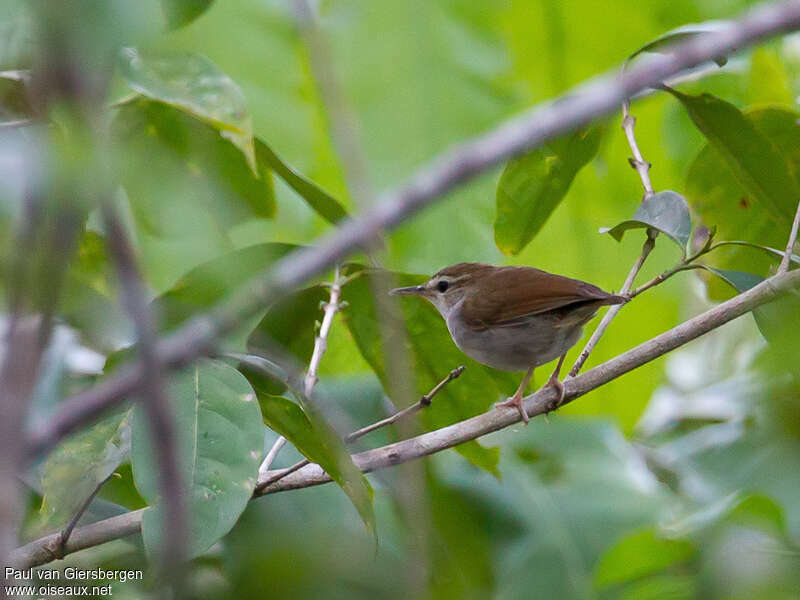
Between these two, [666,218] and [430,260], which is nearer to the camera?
[666,218]

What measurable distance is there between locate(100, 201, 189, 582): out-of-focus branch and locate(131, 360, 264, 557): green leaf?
1.23 metres

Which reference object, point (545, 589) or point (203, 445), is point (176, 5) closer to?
point (203, 445)

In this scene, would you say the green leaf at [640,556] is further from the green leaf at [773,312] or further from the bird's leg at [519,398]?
the green leaf at [773,312]

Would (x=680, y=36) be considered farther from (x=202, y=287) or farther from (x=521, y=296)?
(x=202, y=287)

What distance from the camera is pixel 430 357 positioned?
294cm

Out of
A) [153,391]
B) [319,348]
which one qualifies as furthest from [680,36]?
[153,391]

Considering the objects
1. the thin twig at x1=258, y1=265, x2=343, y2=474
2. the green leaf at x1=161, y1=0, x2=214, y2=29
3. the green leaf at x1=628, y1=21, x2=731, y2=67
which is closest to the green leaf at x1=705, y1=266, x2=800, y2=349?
the green leaf at x1=628, y1=21, x2=731, y2=67

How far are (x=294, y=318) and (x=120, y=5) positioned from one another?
204 cm

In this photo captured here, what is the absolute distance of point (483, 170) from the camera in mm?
795

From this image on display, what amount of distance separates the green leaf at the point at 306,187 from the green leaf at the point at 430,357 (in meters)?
0.26

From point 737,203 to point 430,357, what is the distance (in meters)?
1.18

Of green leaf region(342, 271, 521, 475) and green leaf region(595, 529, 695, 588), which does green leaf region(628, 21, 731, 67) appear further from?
green leaf region(595, 529, 695, 588)

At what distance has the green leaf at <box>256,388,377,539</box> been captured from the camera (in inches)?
82.4

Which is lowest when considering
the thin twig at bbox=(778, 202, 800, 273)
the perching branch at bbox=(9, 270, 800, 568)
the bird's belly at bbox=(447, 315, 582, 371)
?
the bird's belly at bbox=(447, 315, 582, 371)
